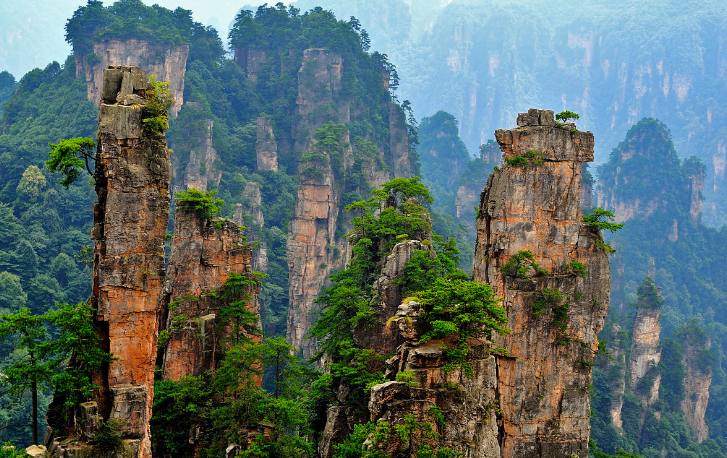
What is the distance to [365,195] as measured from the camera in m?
67.4

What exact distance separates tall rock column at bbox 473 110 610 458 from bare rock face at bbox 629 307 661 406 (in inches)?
1404

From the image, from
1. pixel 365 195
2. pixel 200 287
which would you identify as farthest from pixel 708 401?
pixel 200 287

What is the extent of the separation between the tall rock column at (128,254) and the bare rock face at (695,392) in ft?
187

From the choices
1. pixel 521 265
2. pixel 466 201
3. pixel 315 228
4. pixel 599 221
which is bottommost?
pixel 521 265

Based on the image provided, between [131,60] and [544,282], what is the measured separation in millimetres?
49388

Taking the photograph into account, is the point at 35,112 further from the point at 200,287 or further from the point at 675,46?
the point at 675,46

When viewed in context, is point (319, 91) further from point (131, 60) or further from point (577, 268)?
point (577, 268)

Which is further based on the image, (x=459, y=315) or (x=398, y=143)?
(x=398, y=143)

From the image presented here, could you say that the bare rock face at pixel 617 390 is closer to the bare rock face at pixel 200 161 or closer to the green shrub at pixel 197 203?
the bare rock face at pixel 200 161

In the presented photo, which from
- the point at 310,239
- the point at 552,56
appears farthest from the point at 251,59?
the point at 552,56

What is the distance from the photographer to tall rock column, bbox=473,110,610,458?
28.3 meters

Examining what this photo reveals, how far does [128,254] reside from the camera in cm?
1986

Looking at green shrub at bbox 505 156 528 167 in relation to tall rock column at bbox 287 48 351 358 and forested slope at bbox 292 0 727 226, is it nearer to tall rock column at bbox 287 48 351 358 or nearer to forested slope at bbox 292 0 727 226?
tall rock column at bbox 287 48 351 358

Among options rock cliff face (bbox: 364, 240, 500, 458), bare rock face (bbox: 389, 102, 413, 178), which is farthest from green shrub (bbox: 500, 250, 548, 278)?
bare rock face (bbox: 389, 102, 413, 178)
